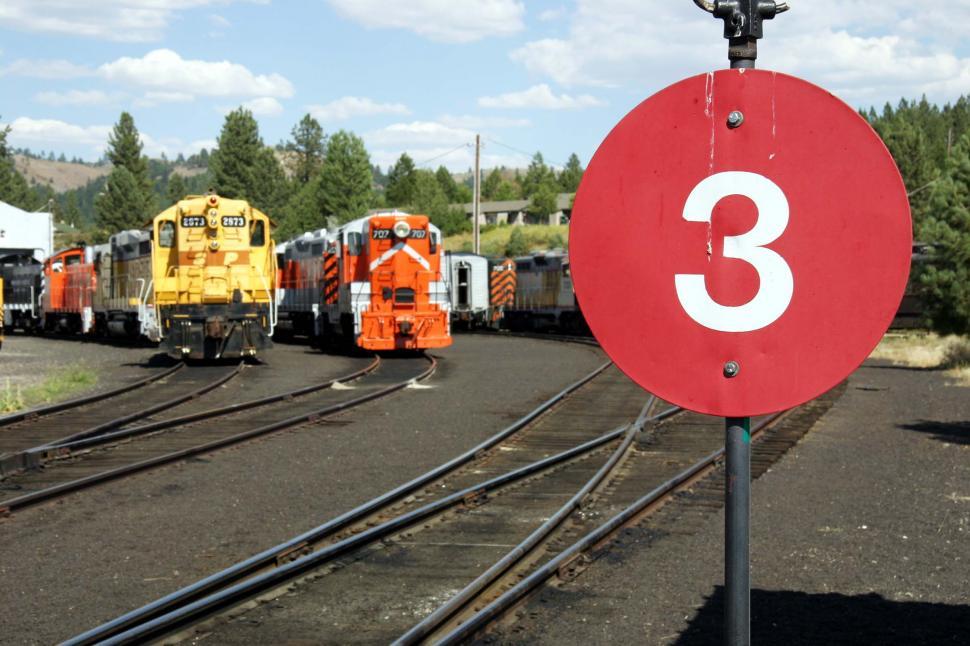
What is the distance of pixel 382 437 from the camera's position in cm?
1442

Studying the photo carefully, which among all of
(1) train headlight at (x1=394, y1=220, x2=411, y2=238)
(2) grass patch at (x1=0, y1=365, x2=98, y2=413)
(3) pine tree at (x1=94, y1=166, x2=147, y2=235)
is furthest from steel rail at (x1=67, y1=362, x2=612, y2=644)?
(3) pine tree at (x1=94, y1=166, x2=147, y2=235)

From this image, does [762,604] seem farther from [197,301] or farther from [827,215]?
[197,301]

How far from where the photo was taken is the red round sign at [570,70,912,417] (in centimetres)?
227

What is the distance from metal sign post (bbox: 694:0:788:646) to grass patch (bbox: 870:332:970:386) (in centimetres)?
2199

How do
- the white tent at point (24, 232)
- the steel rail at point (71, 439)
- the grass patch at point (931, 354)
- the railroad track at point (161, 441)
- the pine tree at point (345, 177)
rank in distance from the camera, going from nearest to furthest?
the railroad track at point (161, 441), the steel rail at point (71, 439), the grass patch at point (931, 354), the white tent at point (24, 232), the pine tree at point (345, 177)

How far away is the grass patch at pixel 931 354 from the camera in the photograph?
26.1 m

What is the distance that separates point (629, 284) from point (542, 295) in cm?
4753

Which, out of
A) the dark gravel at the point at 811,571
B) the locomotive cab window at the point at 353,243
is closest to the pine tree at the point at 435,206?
the locomotive cab window at the point at 353,243

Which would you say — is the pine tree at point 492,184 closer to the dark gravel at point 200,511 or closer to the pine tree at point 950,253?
the pine tree at point 950,253

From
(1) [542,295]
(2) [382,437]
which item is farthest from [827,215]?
(1) [542,295]

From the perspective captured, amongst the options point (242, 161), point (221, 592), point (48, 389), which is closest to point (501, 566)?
point (221, 592)

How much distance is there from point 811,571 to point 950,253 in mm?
22567

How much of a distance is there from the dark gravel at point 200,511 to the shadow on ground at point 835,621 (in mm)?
3126

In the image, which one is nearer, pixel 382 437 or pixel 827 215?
pixel 827 215
